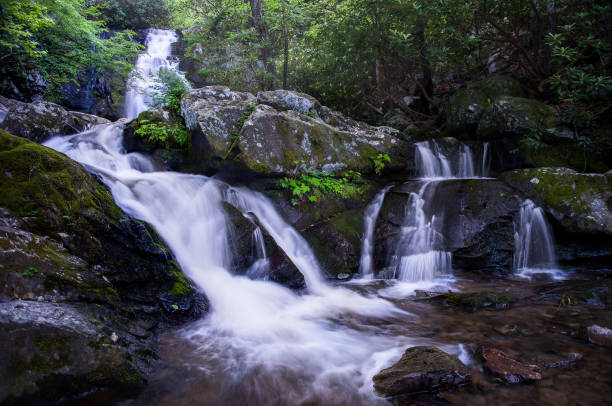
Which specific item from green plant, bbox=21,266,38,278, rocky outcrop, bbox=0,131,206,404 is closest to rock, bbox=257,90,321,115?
rocky outcrop, bbox=0,131,206,404

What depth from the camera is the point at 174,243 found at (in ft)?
16.8

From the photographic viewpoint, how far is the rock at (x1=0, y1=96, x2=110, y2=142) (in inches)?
298

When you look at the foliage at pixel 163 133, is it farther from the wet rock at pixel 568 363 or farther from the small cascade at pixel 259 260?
the wet rock at pixel 568 363

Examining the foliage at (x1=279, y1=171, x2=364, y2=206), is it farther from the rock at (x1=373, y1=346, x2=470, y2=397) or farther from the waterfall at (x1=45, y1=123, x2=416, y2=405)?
the rock at (x1=373, y1=346, x2=470, y2=397)

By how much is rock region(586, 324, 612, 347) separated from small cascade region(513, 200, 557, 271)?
10.4 feet

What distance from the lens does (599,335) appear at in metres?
3.13

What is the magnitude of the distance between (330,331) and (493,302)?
92.8 inches

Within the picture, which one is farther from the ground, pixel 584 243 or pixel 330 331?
pixel 584 243

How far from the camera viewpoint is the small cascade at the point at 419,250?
6.21 metres

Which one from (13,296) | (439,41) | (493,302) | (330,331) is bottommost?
(330,331)

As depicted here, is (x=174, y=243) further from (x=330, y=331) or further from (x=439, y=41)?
(x=439, y=41)

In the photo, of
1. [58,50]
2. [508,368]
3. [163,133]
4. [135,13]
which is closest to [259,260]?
[508,368]

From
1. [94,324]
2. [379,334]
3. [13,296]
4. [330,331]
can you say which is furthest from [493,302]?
[13,296]

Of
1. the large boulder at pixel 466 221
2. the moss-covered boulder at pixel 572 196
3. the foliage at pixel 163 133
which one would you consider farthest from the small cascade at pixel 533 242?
the foliage at pixel 163 133
